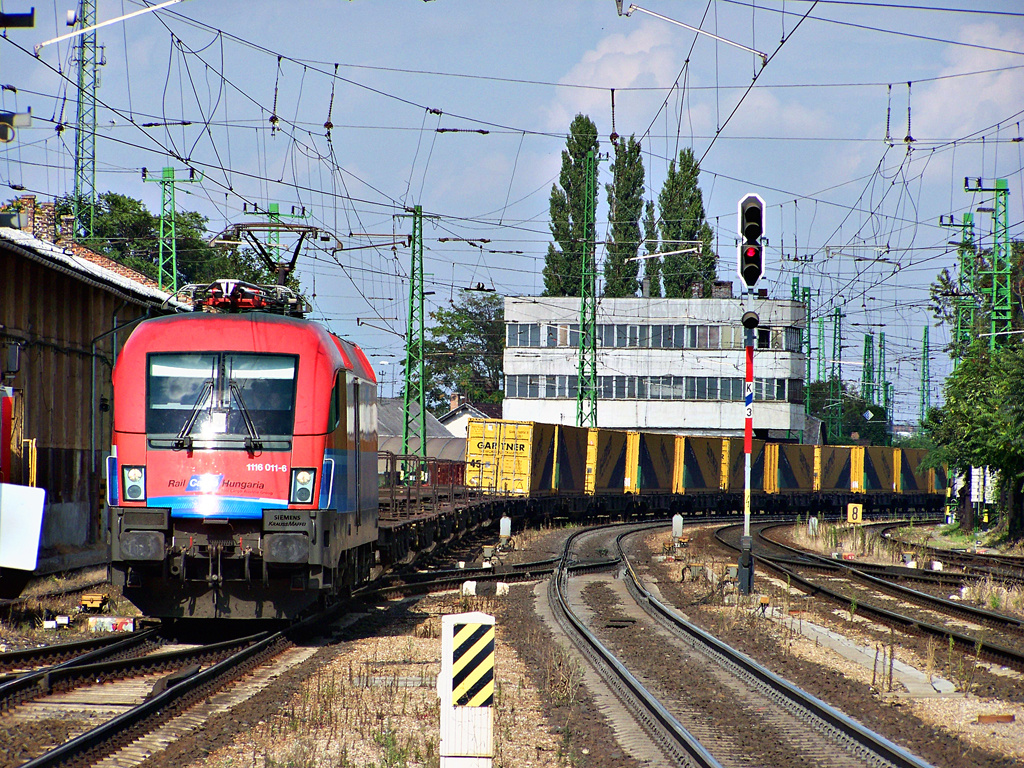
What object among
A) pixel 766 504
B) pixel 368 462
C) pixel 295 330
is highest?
pixel 295 330

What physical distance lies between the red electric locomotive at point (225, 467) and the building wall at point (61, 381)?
18.9ft

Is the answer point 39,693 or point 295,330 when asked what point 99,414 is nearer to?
point 295,330

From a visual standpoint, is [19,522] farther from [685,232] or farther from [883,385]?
[883,385]

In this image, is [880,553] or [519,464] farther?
[519,464]

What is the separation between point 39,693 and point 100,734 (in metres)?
1.88

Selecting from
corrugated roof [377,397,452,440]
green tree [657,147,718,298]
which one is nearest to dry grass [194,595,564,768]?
green tree [657,147,718,298]

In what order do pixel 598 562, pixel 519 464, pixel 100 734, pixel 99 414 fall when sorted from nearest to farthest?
pixel 100 734, pixel 99 414, pixel 598 562, pixel 519 464

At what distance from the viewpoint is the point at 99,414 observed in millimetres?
20047

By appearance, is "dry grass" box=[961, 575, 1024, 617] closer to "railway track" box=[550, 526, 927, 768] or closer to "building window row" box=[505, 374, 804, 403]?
"railway track" box=[550, 526, 927, 768]

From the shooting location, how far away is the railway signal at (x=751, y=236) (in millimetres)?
15406

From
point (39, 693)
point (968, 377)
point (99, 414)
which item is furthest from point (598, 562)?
point (968, 377)

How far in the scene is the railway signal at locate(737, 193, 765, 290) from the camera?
1541 centimetres

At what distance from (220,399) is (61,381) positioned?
28.4 ft

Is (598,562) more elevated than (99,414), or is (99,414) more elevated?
(99,414)
